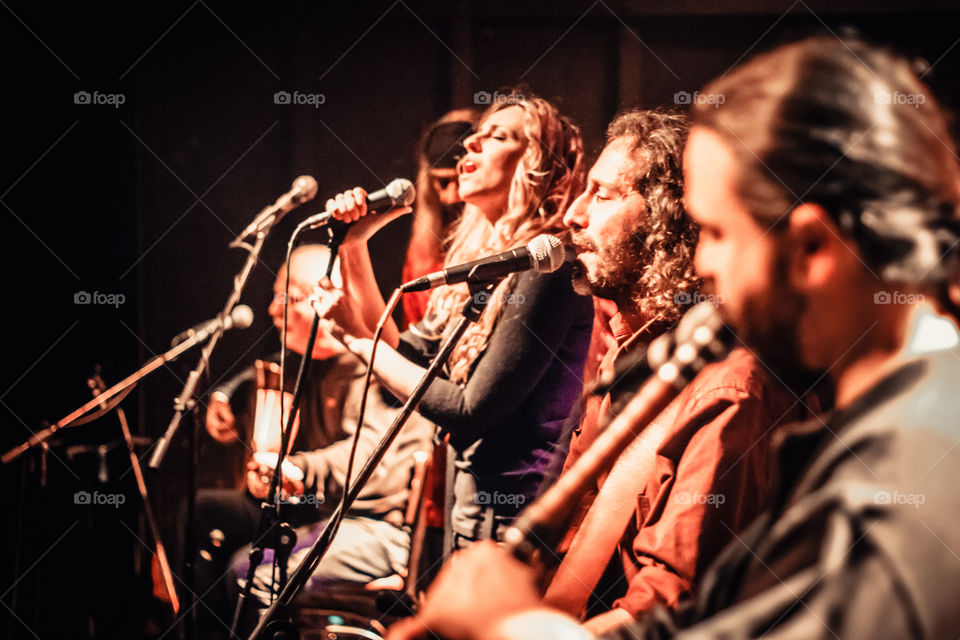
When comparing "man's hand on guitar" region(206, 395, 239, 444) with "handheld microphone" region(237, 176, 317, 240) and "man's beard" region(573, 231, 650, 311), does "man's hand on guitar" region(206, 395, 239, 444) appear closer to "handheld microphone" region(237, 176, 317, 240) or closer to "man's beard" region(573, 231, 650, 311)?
"handheld microphone" region(237, 176, 317, 240)

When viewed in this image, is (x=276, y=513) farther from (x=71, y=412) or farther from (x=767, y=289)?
(x=767, y=289)

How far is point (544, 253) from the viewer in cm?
192

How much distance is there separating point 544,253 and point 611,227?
384 mm

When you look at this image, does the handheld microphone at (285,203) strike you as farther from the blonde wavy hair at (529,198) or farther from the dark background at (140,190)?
the blonde wavy hair at (529,198)

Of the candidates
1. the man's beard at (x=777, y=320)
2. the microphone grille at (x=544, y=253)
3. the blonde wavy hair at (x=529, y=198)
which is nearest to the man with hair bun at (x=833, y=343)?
the man's beard at (x=777, y=320)

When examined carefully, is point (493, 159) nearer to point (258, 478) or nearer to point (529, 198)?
point (529, 198)

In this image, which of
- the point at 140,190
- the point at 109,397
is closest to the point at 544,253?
the point at 140,190

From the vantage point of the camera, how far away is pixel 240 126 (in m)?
2.53

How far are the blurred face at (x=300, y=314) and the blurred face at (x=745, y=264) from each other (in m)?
1.41

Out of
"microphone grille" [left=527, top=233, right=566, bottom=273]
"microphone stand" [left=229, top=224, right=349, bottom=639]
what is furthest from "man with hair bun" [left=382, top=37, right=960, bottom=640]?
"microphone stand" [left=229, top=224, right=349, bottom=639]

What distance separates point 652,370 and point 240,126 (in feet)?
5.35

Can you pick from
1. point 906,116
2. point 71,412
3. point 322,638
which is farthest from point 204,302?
point 906,116

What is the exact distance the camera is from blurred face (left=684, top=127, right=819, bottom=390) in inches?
49.6

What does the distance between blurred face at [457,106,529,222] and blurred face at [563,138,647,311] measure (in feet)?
0.73
